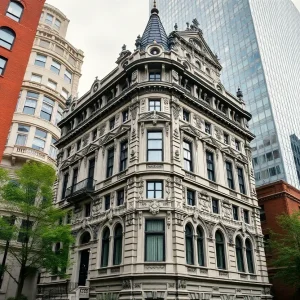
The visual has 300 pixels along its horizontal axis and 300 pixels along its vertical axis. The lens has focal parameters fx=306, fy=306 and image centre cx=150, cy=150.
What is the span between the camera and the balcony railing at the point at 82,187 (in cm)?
2954

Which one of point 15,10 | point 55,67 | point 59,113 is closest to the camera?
point 15,10

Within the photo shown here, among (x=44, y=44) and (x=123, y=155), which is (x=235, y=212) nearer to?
(x=123, y=155)

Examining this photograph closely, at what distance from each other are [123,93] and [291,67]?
90.9 m

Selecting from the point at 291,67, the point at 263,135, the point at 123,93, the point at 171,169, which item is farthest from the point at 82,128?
the point at 291,67

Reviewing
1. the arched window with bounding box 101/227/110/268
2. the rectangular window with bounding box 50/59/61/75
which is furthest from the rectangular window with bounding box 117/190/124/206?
the rectangular window with bounding box 50/59/61/75

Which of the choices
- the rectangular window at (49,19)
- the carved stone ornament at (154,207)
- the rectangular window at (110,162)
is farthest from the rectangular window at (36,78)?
the carved stone ornament at (154,207)

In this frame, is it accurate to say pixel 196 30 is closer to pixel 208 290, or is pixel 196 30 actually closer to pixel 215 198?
pixel 215 198

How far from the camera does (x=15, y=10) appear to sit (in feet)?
98.8

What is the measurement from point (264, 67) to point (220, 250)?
230 feet

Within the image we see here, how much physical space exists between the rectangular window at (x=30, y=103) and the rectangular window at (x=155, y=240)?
86.3 ft

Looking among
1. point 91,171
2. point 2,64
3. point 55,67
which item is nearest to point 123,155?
point 91,171

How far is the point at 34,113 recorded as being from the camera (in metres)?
41.7

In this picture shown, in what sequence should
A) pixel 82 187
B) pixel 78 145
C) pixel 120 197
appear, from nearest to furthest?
pixel 120 197 < pixel 82 187 < pixel 78 145

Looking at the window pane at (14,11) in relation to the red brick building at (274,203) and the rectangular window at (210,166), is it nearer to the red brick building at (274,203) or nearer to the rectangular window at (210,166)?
the rectangular window at (210,166)
